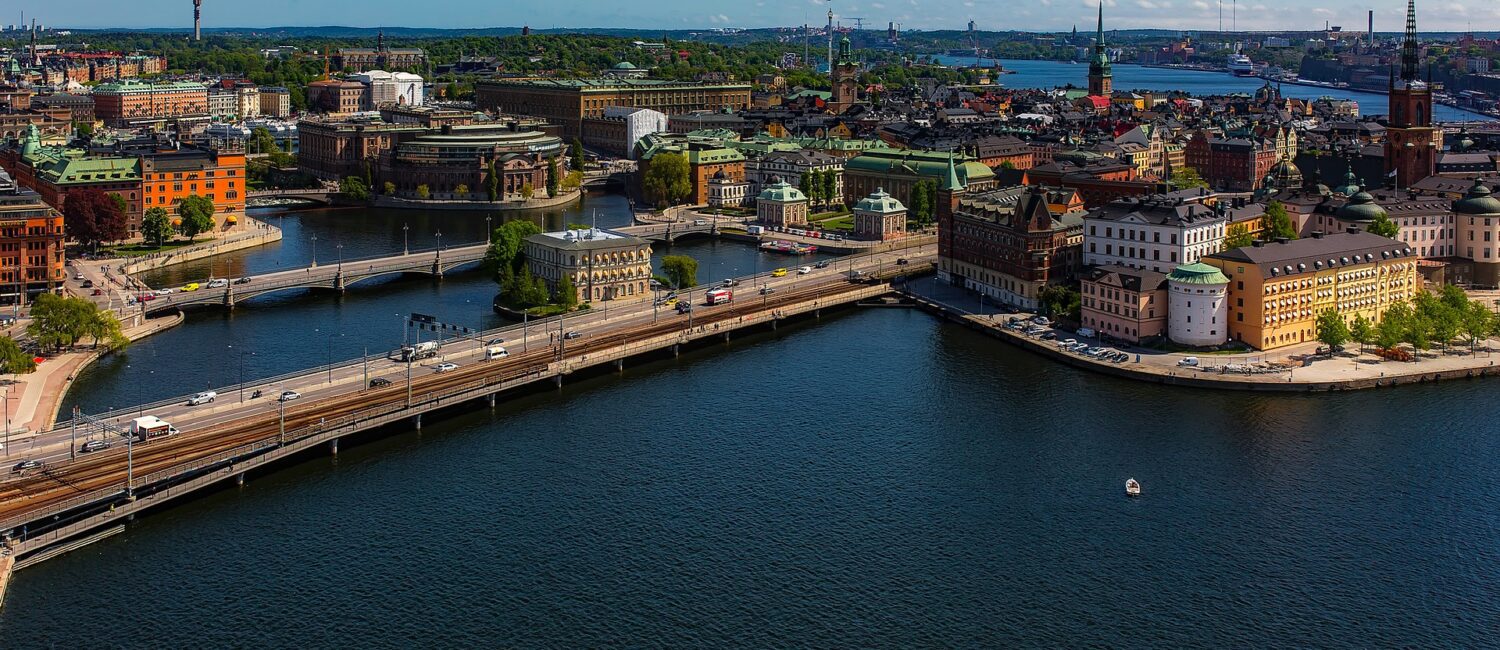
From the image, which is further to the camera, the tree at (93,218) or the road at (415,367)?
the tree at (93,218)

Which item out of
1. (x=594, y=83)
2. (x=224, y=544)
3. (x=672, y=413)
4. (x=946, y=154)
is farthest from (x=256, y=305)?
(x=594, y=83)

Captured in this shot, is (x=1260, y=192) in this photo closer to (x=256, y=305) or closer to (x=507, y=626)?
(x=256, y=305)

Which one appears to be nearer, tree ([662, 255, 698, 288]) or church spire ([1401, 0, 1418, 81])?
tree ([662, 255, 698, 288])

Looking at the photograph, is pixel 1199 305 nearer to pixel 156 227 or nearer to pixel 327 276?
pixel 327 276

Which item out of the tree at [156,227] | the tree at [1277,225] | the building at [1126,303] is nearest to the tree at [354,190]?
the tree at [156,227]

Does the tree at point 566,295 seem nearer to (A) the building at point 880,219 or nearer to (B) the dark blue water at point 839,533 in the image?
(B) the dark blue water at point 839,533

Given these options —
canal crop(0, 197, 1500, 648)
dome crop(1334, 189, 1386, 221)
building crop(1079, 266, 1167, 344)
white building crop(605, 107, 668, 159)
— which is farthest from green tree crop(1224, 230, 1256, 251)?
white building crop(605, 107, 668, 159)

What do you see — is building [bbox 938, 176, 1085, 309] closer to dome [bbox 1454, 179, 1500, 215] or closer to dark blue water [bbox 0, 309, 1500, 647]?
dark blue water [bbox 0, 309, 1500, 647]
